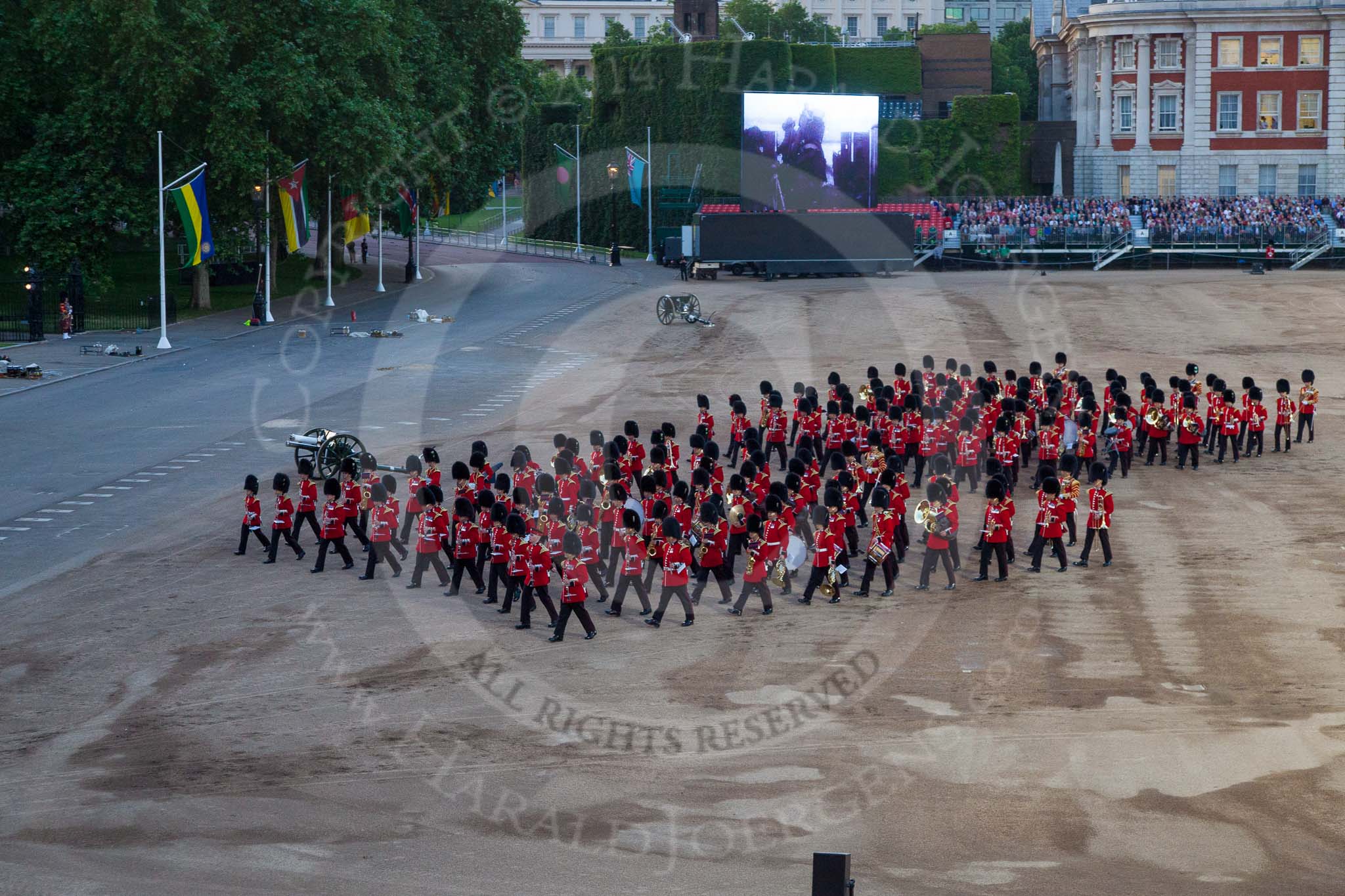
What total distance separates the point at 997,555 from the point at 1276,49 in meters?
64.4

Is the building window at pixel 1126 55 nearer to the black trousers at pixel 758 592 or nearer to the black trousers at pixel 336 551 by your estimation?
the black trousers at pixel 758 592

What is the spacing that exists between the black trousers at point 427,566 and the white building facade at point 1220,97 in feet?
211

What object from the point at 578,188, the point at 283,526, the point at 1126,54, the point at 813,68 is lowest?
the point at 283,526

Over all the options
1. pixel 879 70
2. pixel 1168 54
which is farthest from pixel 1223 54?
pixel 879 70

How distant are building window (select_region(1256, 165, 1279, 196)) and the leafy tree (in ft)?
56.4

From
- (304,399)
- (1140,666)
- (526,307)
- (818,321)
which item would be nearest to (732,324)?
(818,321)

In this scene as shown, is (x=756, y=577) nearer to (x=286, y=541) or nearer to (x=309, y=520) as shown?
(x=309, y=520)

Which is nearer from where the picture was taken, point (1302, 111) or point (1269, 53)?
point (1269, 53)

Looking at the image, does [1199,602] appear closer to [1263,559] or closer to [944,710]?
[1263,559]

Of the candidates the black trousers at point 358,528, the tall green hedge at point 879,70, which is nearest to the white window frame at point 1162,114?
the tall green hedge at point 879,70

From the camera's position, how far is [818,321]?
44969 mm

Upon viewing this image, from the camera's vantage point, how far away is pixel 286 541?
2025 centimetres

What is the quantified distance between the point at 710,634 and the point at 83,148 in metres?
36.5

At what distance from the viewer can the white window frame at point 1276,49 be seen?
73125mm
